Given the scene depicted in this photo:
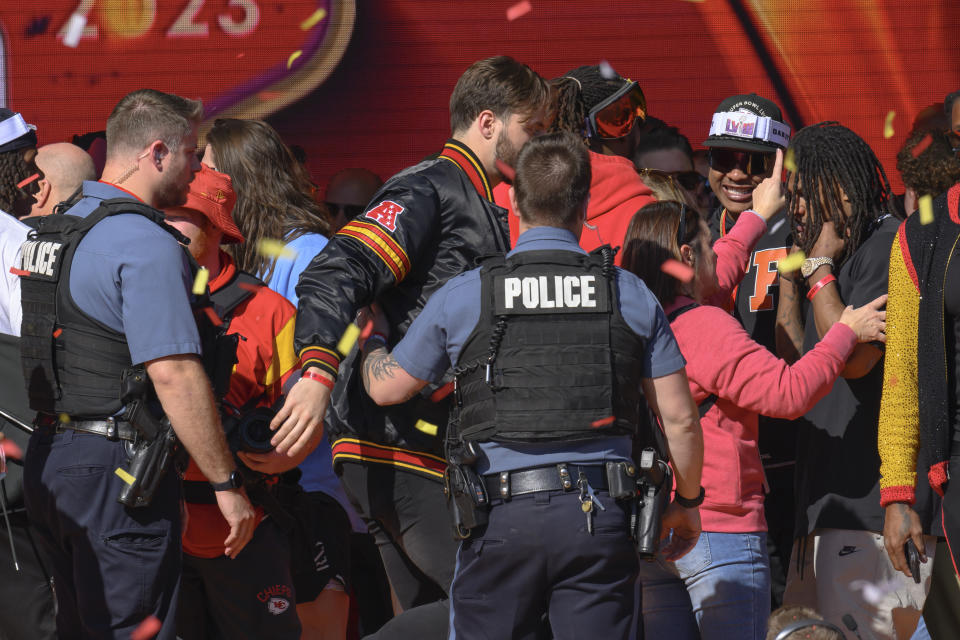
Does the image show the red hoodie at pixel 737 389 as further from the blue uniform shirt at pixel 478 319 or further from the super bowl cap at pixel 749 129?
the super bowl cap at pixel 749 129

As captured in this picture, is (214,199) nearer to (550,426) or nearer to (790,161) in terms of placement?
(550,426)

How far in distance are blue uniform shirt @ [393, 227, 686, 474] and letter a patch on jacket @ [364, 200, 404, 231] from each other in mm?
434

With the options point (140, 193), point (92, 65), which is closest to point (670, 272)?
point (140, 193)

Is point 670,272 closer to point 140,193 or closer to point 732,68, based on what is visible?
point 140,193

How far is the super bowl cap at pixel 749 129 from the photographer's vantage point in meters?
4.76

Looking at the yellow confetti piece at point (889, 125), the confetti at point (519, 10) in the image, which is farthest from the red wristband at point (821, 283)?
the confetti at point (519, 10)

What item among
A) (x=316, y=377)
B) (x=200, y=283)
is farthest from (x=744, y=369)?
(x=200, y=283)

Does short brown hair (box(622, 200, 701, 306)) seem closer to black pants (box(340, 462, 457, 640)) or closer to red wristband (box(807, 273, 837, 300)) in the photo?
red wristband (box(807, 273, 837, 300))

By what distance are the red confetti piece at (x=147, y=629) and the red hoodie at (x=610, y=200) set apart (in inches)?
66.4

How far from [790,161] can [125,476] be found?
2.59 meters

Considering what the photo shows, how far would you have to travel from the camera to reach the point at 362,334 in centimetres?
343

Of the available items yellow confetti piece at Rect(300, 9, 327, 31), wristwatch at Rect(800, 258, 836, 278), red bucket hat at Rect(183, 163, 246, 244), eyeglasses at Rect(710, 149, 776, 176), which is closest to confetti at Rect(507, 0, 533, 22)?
yellow confetti piece at Rect(300, 9, 327, 31)

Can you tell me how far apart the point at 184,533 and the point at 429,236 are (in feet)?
3.88

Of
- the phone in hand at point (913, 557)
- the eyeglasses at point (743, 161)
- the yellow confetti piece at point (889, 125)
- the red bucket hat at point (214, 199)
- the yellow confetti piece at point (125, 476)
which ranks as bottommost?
the phone in hand at point (913, 557)
